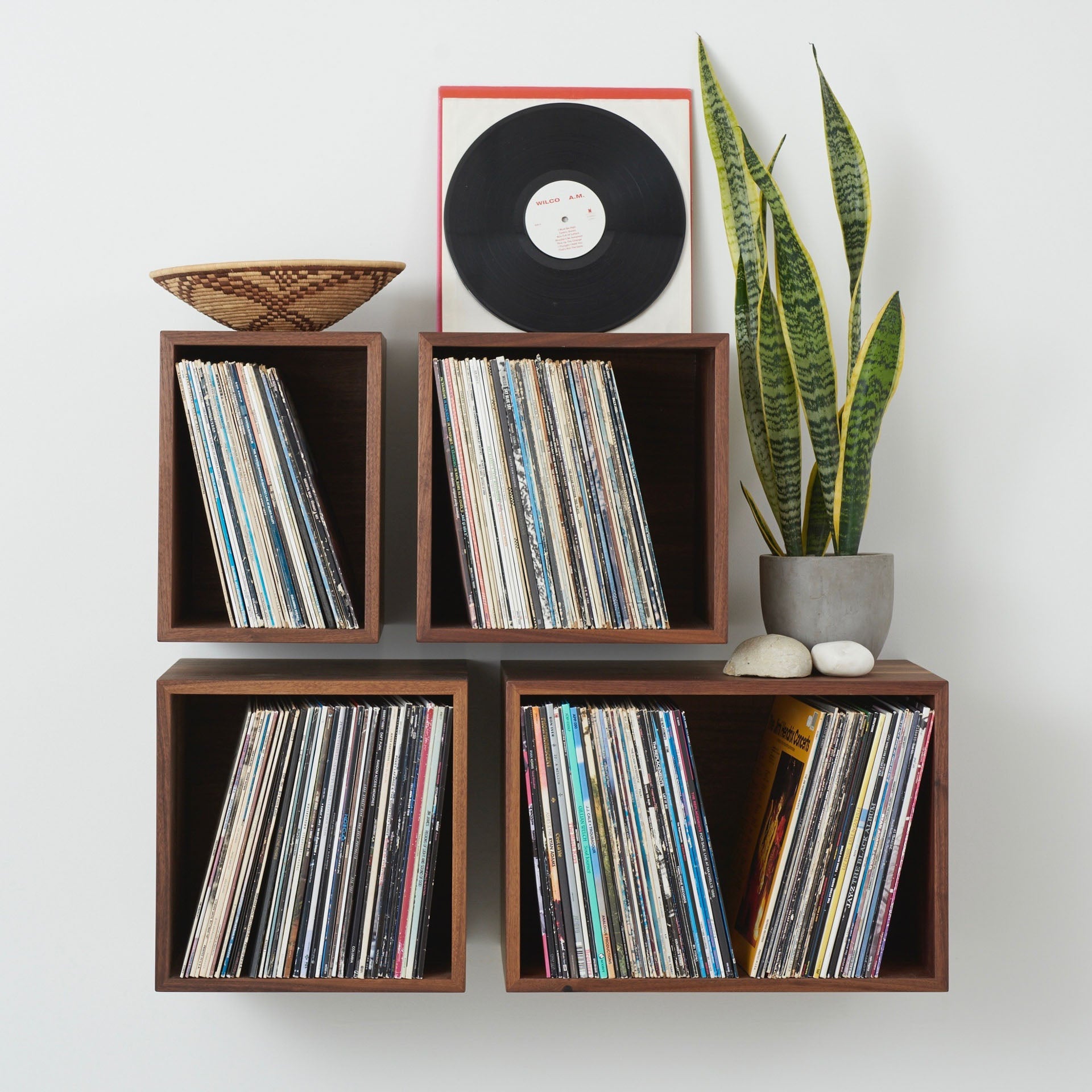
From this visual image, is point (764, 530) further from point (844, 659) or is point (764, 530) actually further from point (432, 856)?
point (432, 856)

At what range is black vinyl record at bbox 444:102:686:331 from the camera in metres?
1.23

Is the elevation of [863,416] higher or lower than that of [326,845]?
higher

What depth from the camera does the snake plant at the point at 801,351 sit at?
43.4 inches

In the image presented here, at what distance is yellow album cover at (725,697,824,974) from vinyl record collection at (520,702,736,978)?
0.20ft

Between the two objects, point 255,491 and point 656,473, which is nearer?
point 255,491

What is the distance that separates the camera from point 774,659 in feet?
3.48

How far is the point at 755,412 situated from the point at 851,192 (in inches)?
10.9

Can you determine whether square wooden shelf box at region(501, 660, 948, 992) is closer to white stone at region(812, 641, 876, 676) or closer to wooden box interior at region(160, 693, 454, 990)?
white stone at region(812, 641, 876, 676)

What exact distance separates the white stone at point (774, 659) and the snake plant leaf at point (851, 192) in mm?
317

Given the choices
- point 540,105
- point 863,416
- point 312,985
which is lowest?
point 312,985

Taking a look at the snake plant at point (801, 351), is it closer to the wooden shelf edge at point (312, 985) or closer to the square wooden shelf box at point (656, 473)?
the square wooden shelf box at point (656, 473)

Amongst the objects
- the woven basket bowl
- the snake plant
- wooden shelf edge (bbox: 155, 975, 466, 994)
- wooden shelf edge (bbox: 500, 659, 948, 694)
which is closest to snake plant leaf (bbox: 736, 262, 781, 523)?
the snake plant

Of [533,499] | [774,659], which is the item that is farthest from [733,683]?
[533,499]

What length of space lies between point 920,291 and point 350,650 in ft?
2.90
